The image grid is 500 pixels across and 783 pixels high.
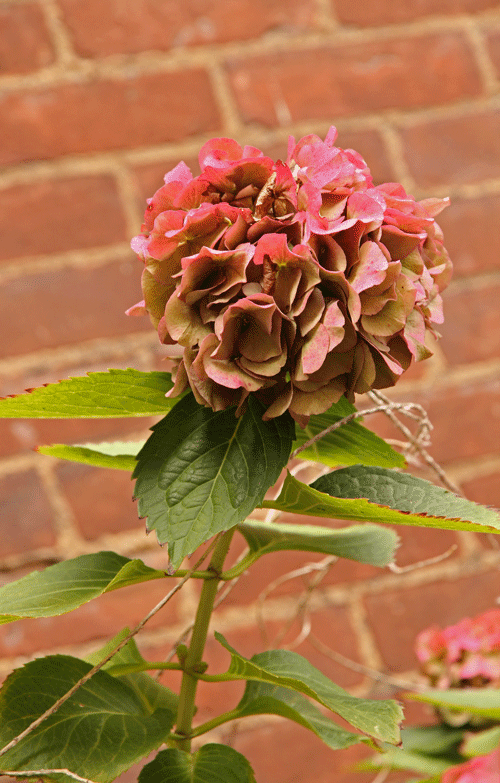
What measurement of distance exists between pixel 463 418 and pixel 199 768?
52 centimetres

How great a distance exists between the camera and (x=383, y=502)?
0.80 ft

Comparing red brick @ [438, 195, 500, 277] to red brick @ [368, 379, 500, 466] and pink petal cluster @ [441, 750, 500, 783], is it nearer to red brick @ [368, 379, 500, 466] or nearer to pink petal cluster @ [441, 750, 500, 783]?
red brick @ [368, 379, 500, 466]

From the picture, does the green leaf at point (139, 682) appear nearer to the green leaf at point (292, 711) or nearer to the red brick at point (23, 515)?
the green leaf at point (292, 711)

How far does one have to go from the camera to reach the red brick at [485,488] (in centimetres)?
73

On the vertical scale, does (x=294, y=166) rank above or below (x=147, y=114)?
Result: below

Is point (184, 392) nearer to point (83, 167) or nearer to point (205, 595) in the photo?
point (205, 595)

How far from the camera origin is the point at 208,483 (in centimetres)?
24

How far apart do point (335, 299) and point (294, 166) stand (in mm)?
53

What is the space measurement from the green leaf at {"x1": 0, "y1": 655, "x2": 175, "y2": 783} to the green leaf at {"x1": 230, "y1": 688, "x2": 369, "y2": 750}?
0.03m

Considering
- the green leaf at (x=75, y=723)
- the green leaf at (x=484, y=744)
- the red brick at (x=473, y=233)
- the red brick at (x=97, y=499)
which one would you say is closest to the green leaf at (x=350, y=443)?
the green leaf at (x=75, y=723)

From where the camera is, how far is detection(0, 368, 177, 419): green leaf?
0.25 metres

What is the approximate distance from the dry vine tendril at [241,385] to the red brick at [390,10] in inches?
22.6

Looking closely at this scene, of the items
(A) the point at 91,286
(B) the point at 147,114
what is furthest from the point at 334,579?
(B) the point at 147,114

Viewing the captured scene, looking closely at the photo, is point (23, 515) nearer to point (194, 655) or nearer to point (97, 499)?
point (97, 499)
